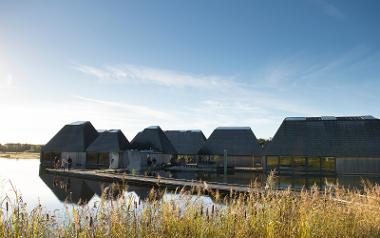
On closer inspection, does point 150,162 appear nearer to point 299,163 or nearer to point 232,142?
point 232,142

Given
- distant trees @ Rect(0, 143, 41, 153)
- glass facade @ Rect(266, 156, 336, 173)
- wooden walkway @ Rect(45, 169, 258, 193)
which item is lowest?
wooden walkway @ Rect(45, 169, 258, 193)

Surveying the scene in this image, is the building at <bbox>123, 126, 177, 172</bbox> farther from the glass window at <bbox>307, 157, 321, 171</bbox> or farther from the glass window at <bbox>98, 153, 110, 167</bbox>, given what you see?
the glass window at <bbox>307, 157, 321, 171</bbox>

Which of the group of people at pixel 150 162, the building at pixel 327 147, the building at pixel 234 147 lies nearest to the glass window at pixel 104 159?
the group of people at pixel 150 162

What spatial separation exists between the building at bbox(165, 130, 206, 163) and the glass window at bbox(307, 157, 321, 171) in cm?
1480

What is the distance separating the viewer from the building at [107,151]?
121ft

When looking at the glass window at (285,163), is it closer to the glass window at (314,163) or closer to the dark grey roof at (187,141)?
the glass window at (314,163)

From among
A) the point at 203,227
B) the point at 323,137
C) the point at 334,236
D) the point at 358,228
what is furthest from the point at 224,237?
the point at 323,137

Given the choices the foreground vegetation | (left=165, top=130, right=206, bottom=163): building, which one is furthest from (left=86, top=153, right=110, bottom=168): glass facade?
the foreground vegetation

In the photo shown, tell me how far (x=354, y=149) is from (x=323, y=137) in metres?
3.06

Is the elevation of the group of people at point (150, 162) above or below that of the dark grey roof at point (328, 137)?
below

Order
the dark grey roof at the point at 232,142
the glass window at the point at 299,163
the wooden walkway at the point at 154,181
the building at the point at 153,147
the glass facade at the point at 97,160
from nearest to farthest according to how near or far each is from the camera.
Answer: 1. the wooden walkway at the point at 154,181
2. the glass window at the point at 299,163
3. the building at the point at 153,147
4. the glass facade at the point at 97,160
5. the dark grey roof at the point at 232,142

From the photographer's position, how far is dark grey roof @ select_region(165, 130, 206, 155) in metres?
45.7

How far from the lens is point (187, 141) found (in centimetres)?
4719

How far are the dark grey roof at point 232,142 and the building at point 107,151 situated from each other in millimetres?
9768
